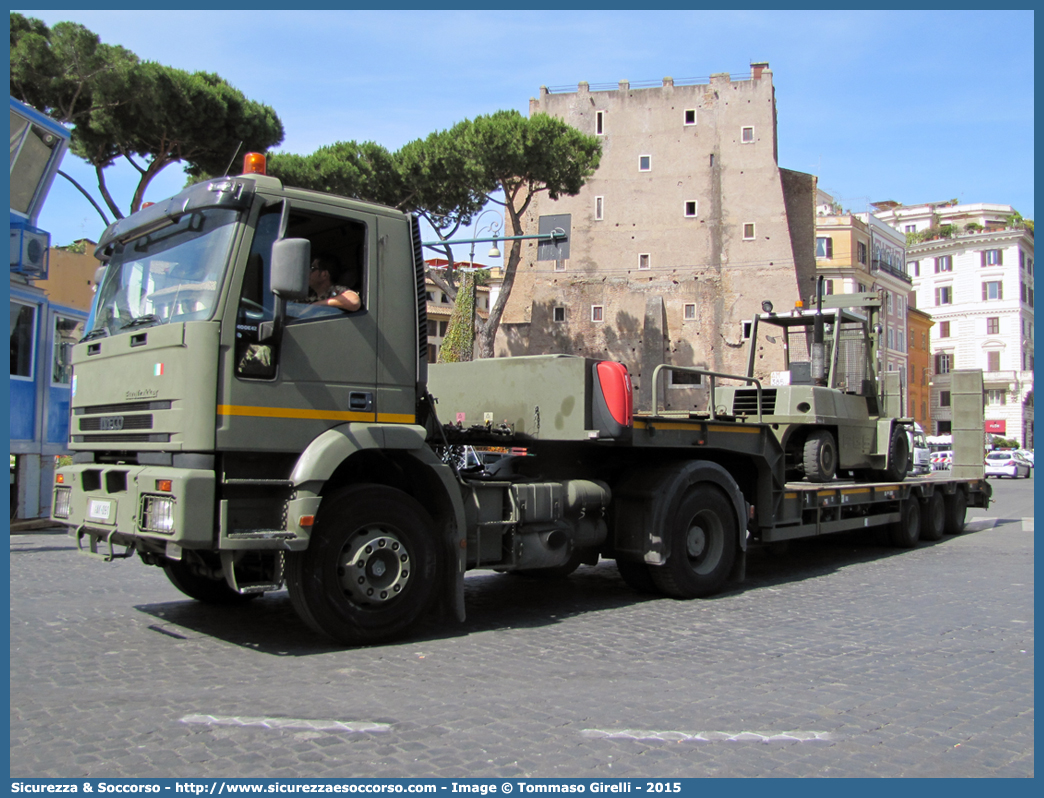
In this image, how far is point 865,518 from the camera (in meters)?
11.4

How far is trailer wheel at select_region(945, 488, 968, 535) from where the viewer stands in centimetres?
1446

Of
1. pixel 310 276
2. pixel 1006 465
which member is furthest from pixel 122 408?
pixel 1006 465

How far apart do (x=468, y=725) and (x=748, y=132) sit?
52962 mm

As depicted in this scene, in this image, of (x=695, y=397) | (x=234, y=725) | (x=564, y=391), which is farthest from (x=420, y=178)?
(x=234, y=725)

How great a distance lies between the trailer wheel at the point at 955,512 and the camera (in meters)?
14.5

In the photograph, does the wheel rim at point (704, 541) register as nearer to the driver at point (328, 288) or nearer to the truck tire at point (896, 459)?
the driver at point (328, 288)

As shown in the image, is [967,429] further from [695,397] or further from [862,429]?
[695,397]

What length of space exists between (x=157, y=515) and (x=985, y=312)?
82195 mm

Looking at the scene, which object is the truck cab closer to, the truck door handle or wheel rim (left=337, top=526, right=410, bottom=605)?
the truck door handle

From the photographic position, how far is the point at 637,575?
336 inches

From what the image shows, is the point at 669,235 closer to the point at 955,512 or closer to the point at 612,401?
the point at 955,512

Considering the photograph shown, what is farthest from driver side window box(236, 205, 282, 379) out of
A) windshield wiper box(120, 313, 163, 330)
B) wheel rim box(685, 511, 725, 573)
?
wheel rim box(685, 511, 725, 573)

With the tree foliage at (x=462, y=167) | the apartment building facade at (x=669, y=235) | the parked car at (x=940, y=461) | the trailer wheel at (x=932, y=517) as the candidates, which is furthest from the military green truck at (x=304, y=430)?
the apartment building facade at (x=669, y=235)

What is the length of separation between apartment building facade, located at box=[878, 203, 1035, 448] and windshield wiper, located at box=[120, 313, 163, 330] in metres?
76.6
